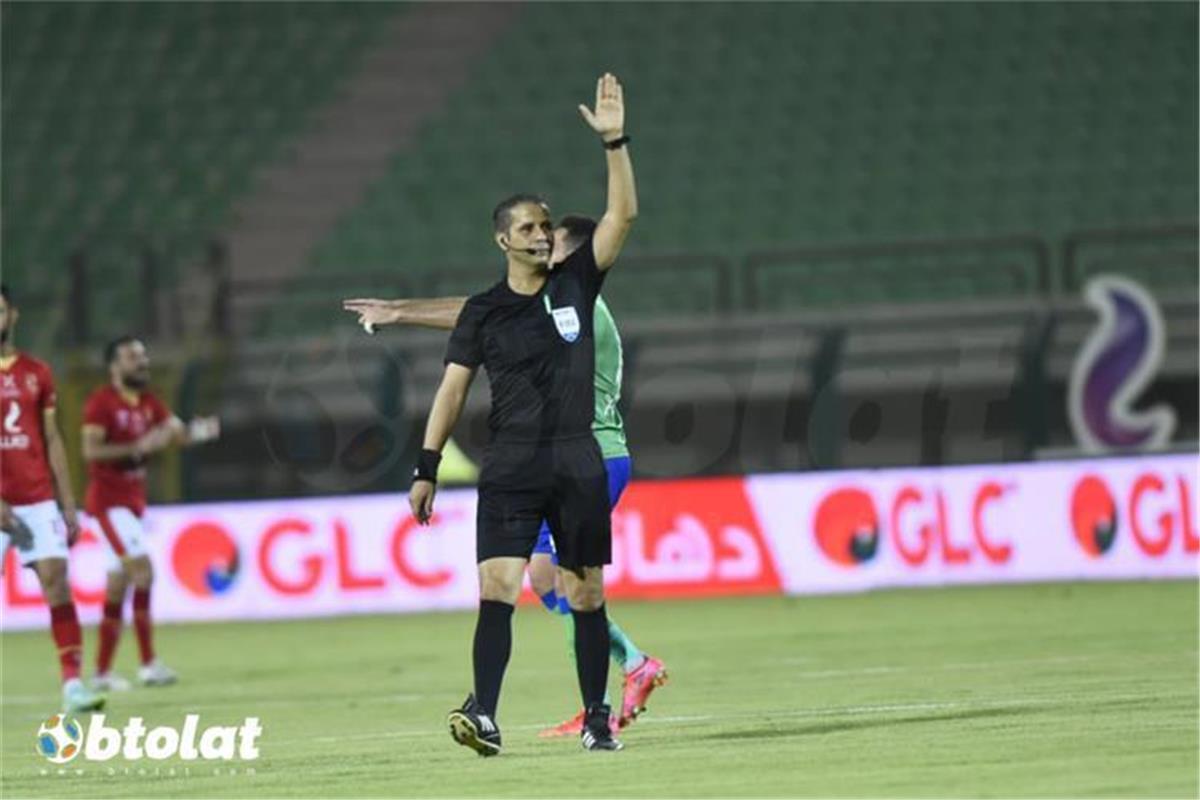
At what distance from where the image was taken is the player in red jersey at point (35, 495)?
1652cm

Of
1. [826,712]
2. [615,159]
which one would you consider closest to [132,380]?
[826,712]

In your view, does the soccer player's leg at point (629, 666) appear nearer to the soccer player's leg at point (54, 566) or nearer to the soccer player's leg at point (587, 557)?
the soccer player's leg at point (587, 557)

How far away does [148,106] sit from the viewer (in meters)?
35.4

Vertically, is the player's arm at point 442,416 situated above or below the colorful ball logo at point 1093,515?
above

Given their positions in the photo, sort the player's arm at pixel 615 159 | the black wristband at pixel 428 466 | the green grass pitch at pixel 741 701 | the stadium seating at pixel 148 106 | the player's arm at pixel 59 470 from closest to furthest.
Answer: the green grass pitch at pixel 741 701, the player's arm at pixel 615 159, the black wristband at pixel 428 466, the player's arm at pixel 59 470, the stadium seating at pixel 148 106

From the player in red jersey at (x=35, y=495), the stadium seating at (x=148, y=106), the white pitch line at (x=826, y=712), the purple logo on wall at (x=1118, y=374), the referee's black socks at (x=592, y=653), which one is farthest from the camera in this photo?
the stadium seating at (x=148, y=106)

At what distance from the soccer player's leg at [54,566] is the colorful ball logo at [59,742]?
2.00 meters

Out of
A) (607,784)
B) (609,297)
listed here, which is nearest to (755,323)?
(609,297)

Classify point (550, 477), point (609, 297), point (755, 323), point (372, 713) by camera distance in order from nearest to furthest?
point (550, 477)
point (372, 713)
point (755, 323)
point (609, 297)

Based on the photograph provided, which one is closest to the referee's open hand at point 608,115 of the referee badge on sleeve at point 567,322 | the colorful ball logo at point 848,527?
the referee badge on sleeve at point 567,322

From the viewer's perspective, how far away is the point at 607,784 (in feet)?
33.3

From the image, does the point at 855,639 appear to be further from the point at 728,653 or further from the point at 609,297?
the point at 609,297

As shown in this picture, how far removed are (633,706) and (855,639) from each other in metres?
6.81

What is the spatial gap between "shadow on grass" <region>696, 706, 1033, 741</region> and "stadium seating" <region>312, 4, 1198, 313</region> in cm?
1613
